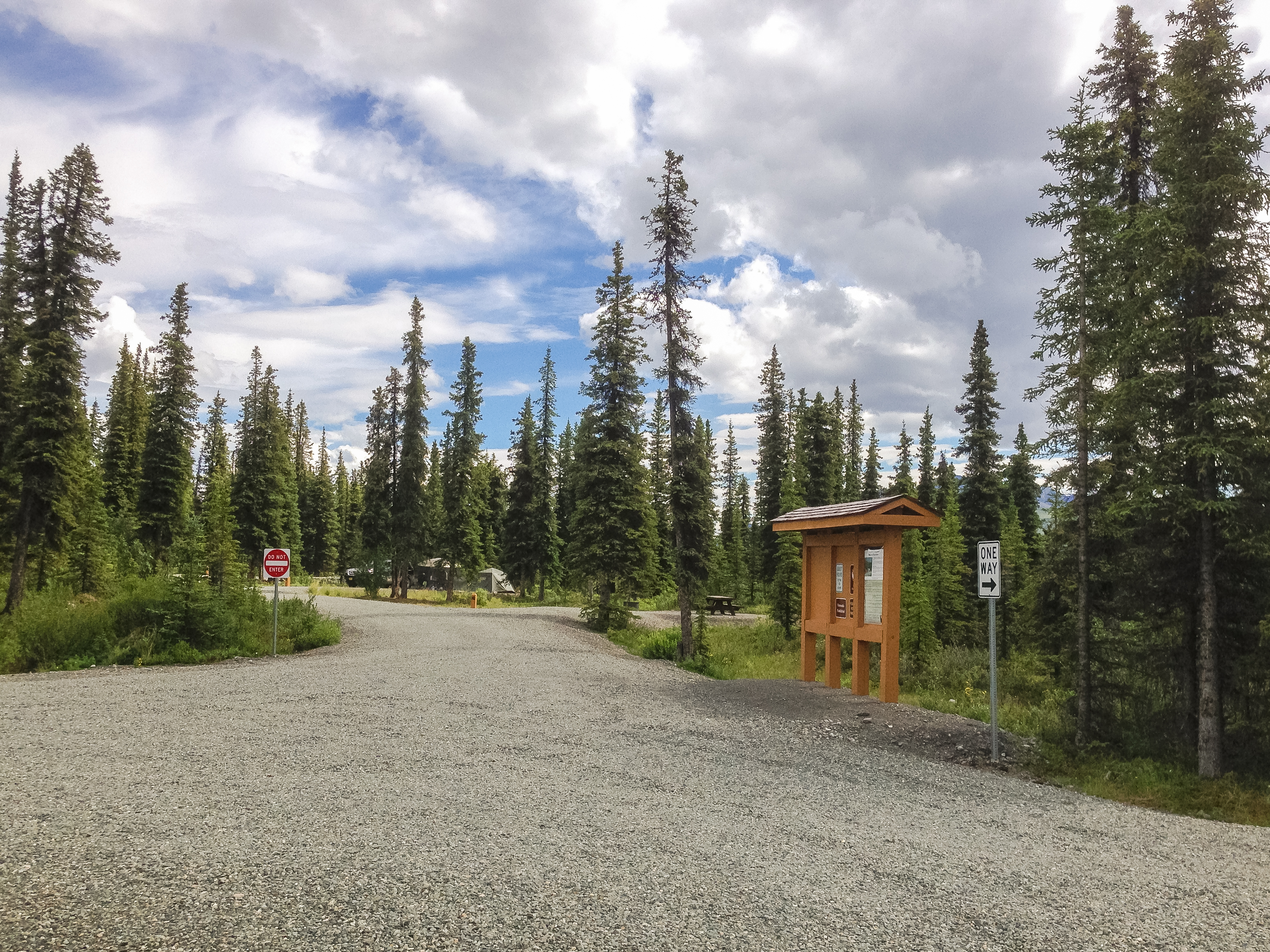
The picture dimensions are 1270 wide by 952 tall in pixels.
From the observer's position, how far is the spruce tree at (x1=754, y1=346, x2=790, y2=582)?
4778 centimetres

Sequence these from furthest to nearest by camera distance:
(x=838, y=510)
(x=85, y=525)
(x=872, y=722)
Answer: (x=85, y=525), (x=838, y=510), (x=872, y=722)

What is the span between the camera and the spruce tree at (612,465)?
26.5 meters

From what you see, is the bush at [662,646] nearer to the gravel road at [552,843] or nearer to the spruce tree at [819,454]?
the gravel road at [552,843]

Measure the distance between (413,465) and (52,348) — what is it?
→ 20.3 metres

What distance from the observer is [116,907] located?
4.58 m

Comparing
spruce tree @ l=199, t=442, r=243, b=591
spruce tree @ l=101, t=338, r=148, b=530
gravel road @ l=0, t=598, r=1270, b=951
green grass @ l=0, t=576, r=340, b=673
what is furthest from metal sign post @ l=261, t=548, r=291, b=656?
spruce tree @ l=101, t=338, r=148, b=530

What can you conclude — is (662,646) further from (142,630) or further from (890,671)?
(142,630)

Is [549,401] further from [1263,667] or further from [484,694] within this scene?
[1263,667]

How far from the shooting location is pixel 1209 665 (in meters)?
10.6

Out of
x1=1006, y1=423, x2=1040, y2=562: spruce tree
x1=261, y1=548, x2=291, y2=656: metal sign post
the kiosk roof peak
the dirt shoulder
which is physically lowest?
the dirt shoulder

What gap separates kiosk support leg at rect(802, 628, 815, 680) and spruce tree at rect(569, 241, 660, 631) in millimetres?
10341

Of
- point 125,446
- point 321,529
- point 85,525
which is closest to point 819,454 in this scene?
point 85,525

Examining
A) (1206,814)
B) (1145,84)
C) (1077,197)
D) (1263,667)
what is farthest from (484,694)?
(1145,84)

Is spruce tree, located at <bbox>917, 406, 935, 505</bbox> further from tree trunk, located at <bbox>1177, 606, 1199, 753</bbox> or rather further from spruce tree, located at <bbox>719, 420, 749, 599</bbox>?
tree trunk, located at <bbox>1177, 606, 1199, 753</bbox>
